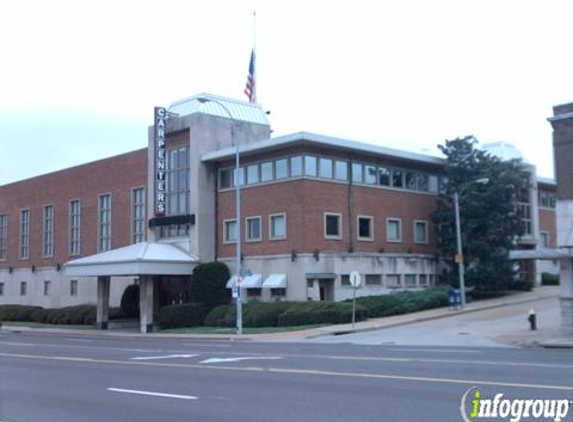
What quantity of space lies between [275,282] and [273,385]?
2627cm

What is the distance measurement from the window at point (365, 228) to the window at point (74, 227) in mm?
23497

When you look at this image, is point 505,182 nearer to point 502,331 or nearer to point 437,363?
point 502,331

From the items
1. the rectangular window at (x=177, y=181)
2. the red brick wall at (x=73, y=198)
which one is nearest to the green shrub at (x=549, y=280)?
the rectangular window at (x=177, y=181)

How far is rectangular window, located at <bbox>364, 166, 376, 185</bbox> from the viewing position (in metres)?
43.7

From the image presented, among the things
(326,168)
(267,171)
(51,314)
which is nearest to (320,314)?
(326,168)

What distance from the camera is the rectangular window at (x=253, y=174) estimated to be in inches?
1698

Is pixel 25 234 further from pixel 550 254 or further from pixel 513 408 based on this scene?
pixel 513 408

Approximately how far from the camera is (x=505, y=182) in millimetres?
44438

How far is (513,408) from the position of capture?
1034cm

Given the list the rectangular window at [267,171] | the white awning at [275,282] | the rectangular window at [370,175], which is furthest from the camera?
the rectangular window at [370,175]

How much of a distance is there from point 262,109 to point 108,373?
110 feet

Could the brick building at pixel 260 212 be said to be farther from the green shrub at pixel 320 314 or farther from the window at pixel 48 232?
the window at pixel 48 232

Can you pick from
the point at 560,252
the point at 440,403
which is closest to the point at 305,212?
the point at 560,252

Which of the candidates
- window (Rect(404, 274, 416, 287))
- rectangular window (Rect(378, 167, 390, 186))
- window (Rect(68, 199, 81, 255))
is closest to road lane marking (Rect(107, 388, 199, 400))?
rectangular window (Rect(378, 167, 390, 186))
